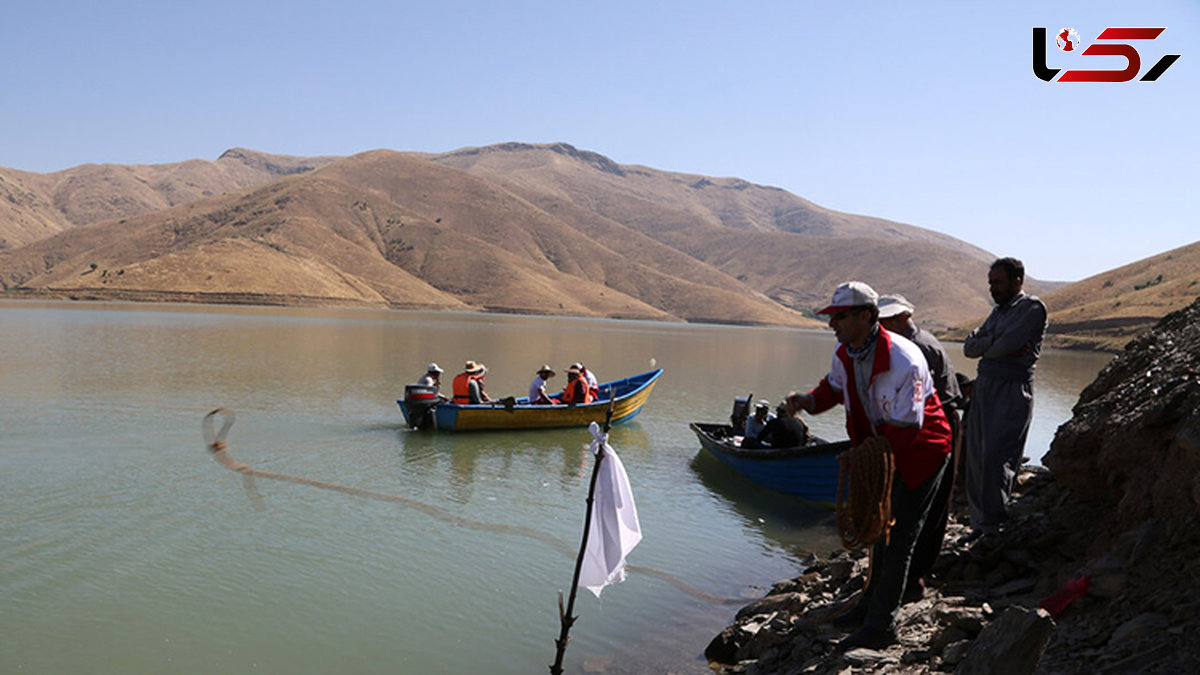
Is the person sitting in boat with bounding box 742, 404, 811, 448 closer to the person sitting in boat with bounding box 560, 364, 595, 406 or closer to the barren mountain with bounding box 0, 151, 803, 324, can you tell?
the person sitting in boat with bounding box 560, 364, 595, 406

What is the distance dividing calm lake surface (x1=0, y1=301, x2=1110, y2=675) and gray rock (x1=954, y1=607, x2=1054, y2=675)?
325 centimetres

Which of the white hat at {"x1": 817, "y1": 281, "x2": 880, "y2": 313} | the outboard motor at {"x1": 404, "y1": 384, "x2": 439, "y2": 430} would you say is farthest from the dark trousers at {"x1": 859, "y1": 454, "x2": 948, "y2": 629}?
the outboard motor at {"x1": 404, "y1": 384, "x2": 439, "y2": 430}

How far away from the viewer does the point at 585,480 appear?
14.2 metres

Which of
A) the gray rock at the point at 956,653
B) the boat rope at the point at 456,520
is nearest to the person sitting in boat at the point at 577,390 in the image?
the boat rope at the point at 456,520

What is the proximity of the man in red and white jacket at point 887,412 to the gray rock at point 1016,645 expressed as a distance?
1.01 m

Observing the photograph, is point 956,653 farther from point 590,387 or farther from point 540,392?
point 590,387

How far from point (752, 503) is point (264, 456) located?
343 inches

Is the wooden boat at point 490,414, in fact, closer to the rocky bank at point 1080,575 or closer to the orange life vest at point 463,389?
the orange life vest at point 463,389

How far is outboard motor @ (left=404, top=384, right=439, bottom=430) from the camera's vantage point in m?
17.6

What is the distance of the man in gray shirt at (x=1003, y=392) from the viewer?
634 cm

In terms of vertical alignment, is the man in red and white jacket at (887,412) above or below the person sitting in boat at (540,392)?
above

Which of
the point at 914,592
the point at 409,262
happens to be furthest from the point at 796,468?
the point at 409,262

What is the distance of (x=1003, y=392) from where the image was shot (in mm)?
6445

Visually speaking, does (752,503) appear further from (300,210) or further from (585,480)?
(300,210)
